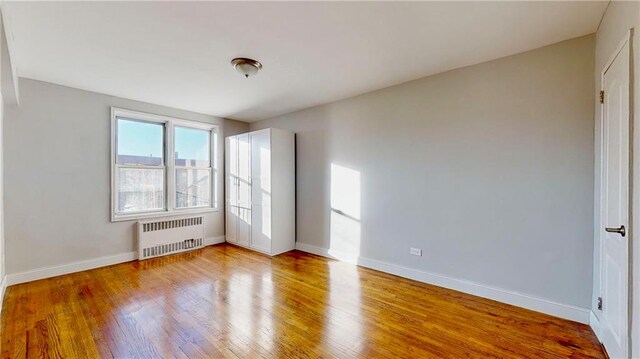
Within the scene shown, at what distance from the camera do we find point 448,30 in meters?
2.26

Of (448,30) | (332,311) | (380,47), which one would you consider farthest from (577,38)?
(332,311)

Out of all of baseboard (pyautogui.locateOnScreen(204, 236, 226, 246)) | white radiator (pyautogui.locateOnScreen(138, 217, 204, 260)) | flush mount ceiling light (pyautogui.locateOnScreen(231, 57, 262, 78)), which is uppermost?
flush mount ceiling light (pyautogui.locateOnScreen(231, 57, 262, 78))

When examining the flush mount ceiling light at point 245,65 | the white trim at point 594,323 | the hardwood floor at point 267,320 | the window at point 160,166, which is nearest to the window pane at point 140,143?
the window at point 160,166

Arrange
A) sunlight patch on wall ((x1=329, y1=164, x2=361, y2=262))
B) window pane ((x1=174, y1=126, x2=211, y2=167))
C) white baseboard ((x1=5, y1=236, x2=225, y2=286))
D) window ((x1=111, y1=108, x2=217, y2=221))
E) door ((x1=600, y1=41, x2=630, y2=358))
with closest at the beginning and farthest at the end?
door ((x1=600, y1=41, x2=630, y2=358))
white baseboard ((x1=5, y1=236, x2=225, y2=286))
sunlight patch on wall ((x1=329, y1=164, x2=361, y2=262))
window ((x1=111, y1=108, x2=217, y2=221))
window pane ((x1=174, y1=126, x2=211, y2=167))

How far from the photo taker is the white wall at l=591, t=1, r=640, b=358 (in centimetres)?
146

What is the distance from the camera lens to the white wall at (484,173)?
238 centimetres

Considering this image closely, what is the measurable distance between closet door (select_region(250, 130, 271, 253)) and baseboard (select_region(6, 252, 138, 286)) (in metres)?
1.90

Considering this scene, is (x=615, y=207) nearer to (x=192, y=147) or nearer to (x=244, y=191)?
(x=244, y=191)

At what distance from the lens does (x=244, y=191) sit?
4.92 metres

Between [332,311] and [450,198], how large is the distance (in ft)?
5.98

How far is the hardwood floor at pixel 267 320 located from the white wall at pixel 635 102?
24.4 inches

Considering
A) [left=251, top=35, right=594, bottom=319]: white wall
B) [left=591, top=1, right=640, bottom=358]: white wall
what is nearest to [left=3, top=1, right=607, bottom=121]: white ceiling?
[left=591, top=1, right=640, bottom=358]: white wall

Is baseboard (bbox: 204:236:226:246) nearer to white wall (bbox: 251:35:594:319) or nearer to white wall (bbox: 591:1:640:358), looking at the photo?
white wall (bbox: 251:35:594:319)

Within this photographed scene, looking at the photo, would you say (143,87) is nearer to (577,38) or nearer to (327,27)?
(327,27)
